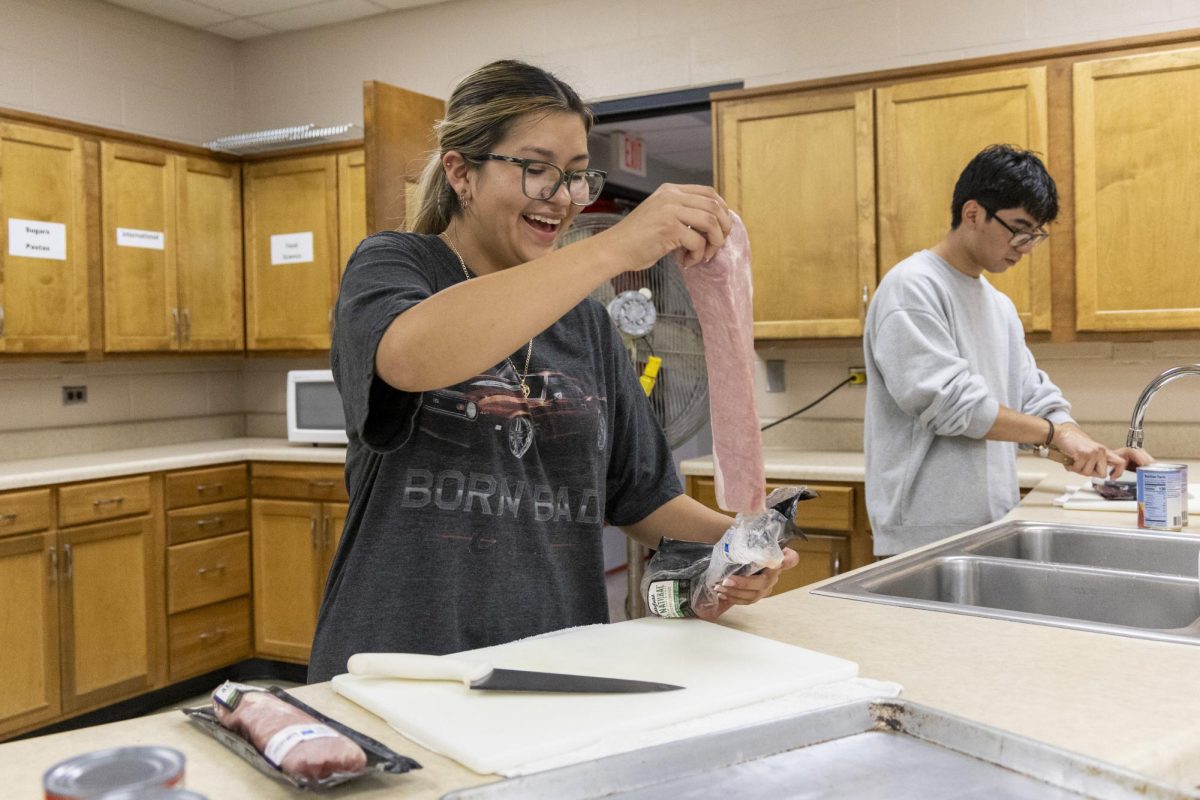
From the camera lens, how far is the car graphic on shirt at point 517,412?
50.1 inches

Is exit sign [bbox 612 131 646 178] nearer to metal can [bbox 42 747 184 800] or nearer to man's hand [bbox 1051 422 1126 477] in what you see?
man's hand [bbox 1051 422 1126 477]

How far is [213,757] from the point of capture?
0.84 m

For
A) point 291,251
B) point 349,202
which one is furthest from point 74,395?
point 349,202

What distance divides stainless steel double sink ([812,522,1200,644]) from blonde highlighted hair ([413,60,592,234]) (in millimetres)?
742

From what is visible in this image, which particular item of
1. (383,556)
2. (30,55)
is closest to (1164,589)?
(383,556)

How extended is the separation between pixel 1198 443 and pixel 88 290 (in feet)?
12.8

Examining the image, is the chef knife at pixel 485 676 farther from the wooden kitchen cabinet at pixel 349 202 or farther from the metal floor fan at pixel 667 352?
the wooden kitchen cabinet at pixel 349 202

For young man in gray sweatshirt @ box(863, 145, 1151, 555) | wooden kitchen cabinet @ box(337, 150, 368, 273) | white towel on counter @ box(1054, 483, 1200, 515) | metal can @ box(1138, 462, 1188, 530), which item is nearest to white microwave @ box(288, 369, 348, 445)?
wooden kitchen cabinet @ box(337, 150, 368, 273)

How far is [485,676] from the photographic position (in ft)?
3.20

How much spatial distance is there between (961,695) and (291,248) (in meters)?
3.94

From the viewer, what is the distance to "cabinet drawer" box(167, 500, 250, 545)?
3848 mm

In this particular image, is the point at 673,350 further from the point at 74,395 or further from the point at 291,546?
the point at 74,395

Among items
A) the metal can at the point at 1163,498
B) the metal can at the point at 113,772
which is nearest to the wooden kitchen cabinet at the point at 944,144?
the metal can at the point at 1163,498

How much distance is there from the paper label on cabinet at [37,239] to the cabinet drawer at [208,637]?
1.38 meters
